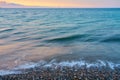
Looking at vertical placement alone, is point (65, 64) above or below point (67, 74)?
below

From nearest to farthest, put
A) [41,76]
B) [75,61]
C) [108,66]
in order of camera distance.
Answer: [41,76] → [108,66] → [75,61]

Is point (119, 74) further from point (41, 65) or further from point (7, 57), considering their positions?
point (7, 57)

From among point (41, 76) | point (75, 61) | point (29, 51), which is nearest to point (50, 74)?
point (41, 76)

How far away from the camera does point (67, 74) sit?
10.0 meters

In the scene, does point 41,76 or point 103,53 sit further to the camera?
point 103,53

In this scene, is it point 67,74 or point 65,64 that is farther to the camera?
point 65,64

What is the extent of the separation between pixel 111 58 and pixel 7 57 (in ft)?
23.4

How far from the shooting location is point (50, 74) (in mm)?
10078

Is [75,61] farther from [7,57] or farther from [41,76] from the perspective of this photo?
[7,57]

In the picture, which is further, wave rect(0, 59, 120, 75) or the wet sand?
wave rect(0, 59, 120, 75)

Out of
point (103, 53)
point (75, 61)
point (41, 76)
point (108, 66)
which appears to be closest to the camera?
point (41, 76)

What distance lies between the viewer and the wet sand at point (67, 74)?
31.4 ft

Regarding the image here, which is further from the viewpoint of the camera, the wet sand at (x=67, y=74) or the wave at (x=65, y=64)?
the wave at (x=65, y=64)

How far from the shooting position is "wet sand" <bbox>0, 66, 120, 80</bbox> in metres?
9.59
